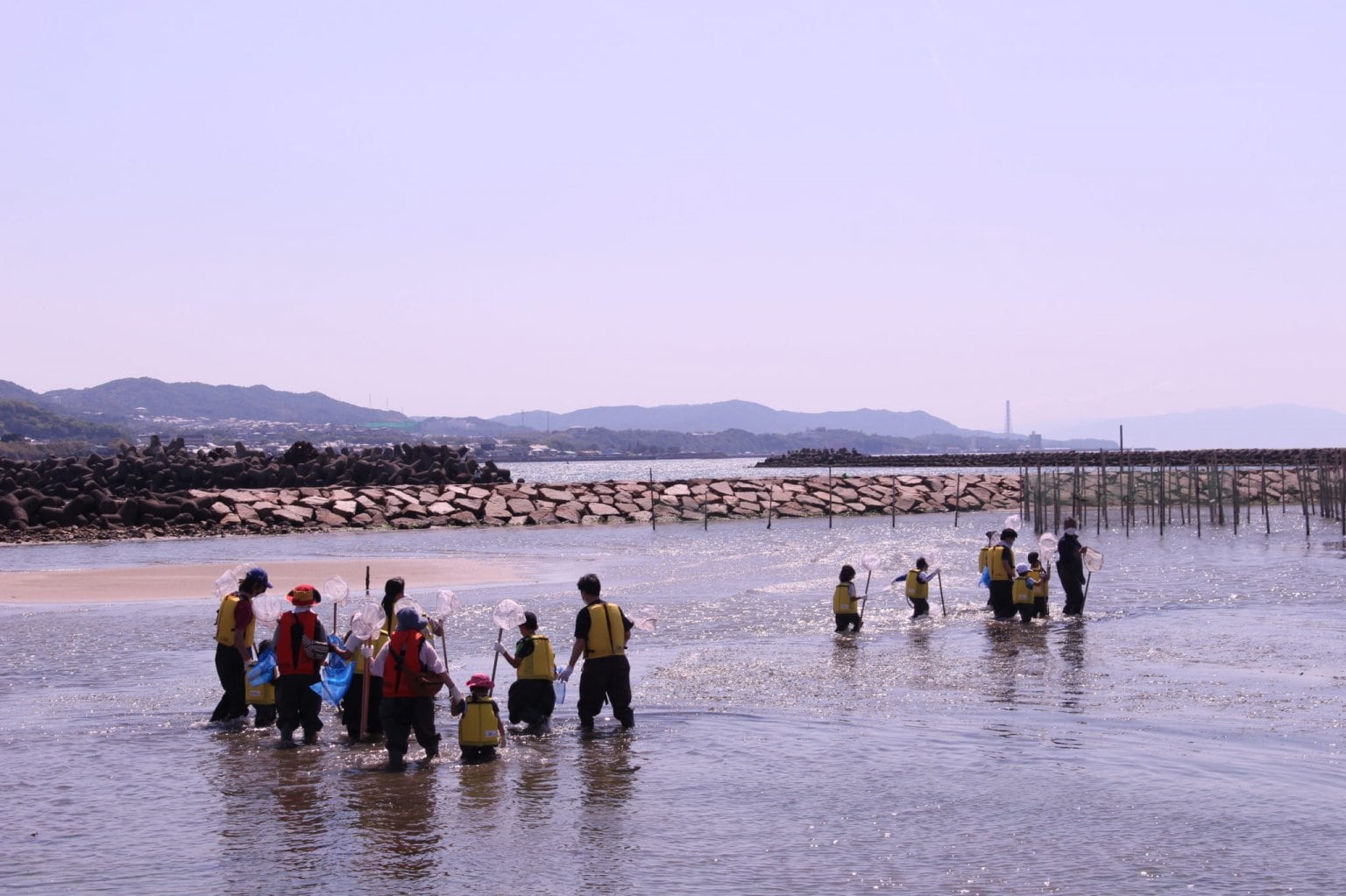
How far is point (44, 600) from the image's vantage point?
1013 inches

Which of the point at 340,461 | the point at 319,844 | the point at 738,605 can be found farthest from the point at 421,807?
the point at 340,461

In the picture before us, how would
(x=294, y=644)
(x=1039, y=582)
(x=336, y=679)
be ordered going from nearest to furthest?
1. (x=294, y=644)
2. (x=336, y=679)
3. (x=1039, y=582)

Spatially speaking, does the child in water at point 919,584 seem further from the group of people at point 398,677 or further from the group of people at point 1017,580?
the group of people at point 398,677

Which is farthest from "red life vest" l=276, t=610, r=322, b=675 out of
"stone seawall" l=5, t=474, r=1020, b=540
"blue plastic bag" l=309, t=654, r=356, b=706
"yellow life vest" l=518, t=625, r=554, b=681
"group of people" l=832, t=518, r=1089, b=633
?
"stone seawall" l=5, t=474, r=1020, b=540

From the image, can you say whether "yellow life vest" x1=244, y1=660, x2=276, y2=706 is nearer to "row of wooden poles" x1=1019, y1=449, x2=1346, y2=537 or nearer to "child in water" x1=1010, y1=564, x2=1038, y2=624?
"child in water" x1=1010, y1=564, x2=1038, y2=624

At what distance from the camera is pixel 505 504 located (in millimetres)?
52688

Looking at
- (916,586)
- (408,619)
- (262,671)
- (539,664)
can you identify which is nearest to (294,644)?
(262,671)

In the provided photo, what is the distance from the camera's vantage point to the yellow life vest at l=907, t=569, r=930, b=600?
68.1ft

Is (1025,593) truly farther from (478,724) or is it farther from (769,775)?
(478,724)

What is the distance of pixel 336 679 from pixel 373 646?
34.3 inches

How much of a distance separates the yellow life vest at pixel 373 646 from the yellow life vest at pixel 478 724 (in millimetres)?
1082

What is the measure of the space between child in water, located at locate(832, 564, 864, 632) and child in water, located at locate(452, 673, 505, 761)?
871 cm

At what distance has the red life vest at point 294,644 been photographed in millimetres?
12109

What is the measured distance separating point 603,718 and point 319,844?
4595 mm
